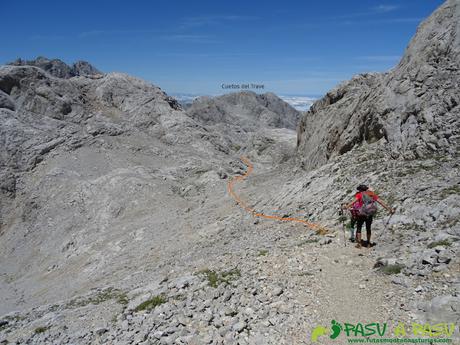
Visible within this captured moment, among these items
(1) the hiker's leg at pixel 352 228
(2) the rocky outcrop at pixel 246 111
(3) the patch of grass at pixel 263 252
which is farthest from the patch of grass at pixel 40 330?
(2) the rocky outcrop at pixel 246 111

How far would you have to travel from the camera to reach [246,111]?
15825 centimetres

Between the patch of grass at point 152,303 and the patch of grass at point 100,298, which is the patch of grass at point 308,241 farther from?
the patch of grass at point 100,298

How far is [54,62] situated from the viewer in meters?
185

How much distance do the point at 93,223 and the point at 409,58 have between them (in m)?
27.9

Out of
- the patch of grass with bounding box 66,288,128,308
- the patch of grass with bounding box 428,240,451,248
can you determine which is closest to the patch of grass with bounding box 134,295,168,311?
the patch of grass with bounding box 66,288,128,308

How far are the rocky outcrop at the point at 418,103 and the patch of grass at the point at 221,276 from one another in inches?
376

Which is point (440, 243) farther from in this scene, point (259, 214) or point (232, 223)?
point (232, 223)

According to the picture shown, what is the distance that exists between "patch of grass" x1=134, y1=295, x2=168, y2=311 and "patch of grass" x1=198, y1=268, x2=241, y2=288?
1.62 metres

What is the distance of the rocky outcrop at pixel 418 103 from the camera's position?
1588 cm

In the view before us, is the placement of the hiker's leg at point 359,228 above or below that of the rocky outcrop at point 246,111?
below

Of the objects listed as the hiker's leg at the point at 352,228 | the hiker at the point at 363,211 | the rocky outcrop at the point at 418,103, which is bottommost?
the hiker's leg at the point at 352,228

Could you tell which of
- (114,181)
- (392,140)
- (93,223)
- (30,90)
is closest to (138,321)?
(392,140)

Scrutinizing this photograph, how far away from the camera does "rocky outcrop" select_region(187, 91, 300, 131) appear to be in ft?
439

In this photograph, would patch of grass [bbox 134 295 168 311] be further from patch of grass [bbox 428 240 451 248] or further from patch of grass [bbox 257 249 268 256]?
patch of grass [bbox 428 240 451 248]
